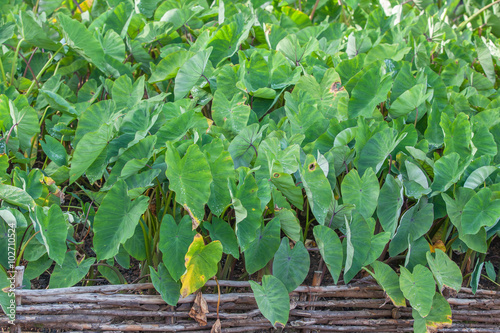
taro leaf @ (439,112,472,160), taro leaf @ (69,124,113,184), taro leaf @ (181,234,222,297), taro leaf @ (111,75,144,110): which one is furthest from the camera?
taro leaf @ (111,75,144,110)

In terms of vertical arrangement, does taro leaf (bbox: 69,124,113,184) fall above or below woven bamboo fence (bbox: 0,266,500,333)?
above

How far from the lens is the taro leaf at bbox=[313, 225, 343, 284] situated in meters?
0.91

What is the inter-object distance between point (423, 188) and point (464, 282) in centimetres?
33

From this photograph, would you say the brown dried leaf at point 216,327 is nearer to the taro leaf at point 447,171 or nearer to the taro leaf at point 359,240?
the taro leaf at point 359,240

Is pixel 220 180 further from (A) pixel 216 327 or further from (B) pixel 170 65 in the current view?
(B) pixel 170 65

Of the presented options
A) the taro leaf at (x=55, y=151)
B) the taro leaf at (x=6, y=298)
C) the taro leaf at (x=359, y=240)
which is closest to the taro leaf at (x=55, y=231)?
the taro leaf at (x=6, y=298)

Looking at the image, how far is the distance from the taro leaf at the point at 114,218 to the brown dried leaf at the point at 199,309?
21 centimetres

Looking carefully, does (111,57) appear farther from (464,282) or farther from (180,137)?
(464,282)

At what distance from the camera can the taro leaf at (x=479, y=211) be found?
95 cm

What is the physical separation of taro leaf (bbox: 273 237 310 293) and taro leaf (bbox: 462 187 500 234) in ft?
1.20

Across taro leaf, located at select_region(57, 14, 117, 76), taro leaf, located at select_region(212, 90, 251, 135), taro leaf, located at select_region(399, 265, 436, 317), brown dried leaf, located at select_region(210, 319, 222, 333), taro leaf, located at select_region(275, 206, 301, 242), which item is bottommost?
brown dried leaf, located at select_region(210, 319, 222, 333)

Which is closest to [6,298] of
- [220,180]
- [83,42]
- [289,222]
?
[220,180]

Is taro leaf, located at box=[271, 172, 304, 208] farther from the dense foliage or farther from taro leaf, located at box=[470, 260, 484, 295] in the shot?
taro leaf, located at box=[470, 260, 484, 295]

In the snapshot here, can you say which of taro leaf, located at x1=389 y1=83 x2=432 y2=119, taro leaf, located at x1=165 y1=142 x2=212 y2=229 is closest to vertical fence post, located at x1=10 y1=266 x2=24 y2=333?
taro leaf, located at x1=165 y1=142 x2=212 y2=229
